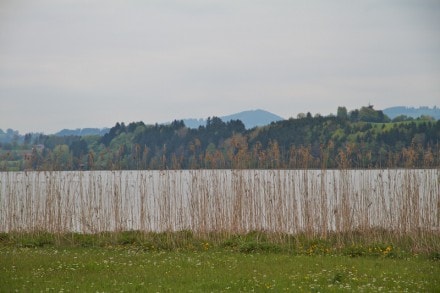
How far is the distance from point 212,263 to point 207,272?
4.01ft

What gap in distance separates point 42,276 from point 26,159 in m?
9.38

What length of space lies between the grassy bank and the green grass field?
0.06ft

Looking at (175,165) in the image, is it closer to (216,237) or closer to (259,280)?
(216,237)

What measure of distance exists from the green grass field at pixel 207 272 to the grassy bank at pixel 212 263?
2cm

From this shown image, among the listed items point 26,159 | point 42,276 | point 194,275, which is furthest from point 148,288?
point 26,159

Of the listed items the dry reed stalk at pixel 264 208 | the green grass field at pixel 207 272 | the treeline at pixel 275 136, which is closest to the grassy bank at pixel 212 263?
the green grass field at pixel 207 272

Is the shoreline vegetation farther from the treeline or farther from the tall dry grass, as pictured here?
the treeline

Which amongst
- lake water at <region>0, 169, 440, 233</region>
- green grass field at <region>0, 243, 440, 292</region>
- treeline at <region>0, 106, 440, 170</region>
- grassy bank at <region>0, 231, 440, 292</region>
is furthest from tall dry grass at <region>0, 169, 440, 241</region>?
treeline at <region>0, 106, 440, 170</region>

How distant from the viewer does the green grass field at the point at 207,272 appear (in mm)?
10078

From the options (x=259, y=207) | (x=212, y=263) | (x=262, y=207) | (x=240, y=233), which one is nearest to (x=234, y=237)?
(x=240, y=233)

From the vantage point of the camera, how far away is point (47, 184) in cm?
1906

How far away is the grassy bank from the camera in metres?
10.3

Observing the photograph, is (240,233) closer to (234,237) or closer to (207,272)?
(234,237)

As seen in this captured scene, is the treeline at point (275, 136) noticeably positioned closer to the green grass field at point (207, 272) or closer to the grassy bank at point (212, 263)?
the grassy bank at point (212, 263)
